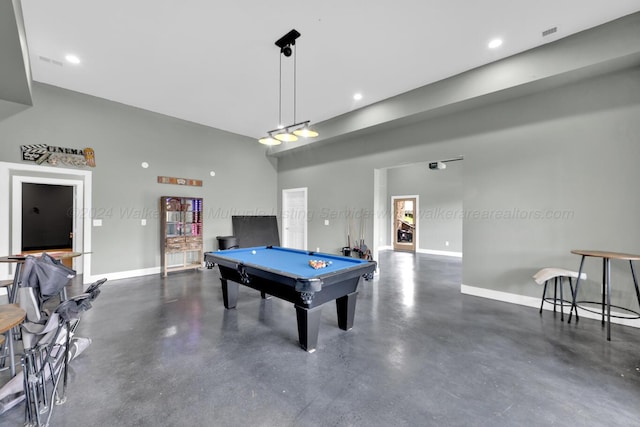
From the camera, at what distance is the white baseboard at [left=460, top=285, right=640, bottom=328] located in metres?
3.25

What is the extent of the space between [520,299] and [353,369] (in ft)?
10.5

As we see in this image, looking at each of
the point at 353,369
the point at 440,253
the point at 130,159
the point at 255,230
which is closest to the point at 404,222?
the point at 440,253

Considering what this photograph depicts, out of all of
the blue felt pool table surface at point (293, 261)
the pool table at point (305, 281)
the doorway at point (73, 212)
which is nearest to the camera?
the pool table at point (305, 281)

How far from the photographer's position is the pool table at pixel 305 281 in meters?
2.46

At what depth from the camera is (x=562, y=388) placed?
2.07 meters

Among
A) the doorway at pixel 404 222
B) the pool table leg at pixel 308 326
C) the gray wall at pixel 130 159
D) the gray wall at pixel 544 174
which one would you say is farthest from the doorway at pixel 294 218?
the pool table leg at pixel 308 326

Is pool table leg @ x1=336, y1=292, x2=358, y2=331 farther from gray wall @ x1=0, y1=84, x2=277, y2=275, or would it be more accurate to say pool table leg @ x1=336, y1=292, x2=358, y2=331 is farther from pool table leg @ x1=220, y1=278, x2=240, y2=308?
gray wall @ x1=0, y1=84, x2=277, y2=275

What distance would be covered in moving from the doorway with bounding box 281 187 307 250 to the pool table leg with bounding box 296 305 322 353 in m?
4.58

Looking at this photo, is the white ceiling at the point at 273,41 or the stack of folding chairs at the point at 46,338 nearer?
the stack of folding chairs at the point at 46,338

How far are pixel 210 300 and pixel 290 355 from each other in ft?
6.96

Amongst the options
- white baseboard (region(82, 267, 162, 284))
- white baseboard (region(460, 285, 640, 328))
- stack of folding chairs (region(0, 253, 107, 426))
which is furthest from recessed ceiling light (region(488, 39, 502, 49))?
white baseboard (region(82, 267, 162, 284))

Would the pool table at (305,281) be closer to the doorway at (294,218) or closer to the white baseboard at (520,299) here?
the white baseboard at (520,299)

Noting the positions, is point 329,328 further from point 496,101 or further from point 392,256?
point 392,256

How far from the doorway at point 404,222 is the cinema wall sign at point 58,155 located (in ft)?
29.7
